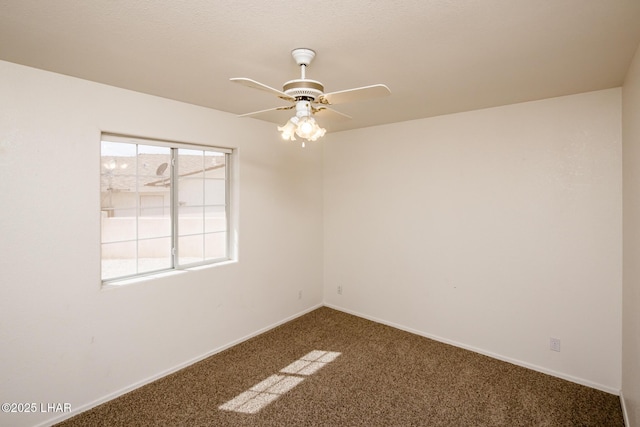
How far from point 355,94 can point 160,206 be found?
2.28 metres

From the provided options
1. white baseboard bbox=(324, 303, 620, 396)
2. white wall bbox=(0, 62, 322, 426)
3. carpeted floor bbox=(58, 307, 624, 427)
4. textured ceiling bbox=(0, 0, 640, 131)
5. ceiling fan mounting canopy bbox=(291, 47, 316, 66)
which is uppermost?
textured ceiling bbox=(0, 0, 640, 131)

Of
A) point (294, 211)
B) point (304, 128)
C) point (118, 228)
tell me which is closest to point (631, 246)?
point (304, 128)

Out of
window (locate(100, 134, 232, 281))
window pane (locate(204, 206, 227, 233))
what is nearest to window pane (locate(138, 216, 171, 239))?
window (locate(100, 134, 232, 281))

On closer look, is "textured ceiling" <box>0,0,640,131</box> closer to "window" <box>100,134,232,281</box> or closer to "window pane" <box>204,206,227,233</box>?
"window" <box>100,134,232,281</box>

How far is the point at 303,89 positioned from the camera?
71.4 inches

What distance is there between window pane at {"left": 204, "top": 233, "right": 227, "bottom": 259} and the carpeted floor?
3.34 ft

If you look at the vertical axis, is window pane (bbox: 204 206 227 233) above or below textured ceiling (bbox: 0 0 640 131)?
below

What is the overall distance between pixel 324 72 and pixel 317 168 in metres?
2.40

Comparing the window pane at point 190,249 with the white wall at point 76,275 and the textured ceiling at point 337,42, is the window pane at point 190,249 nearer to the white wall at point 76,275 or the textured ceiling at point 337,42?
the white wall at point 76,275

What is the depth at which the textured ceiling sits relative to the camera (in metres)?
1.56

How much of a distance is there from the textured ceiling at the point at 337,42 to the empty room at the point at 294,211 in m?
0.02

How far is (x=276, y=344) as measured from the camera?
361cm

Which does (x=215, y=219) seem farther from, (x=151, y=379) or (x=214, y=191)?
(x=151, y=379)

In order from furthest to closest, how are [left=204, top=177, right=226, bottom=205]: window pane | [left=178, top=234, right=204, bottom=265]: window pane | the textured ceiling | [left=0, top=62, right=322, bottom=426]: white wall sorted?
[left=204, top=177, right=226, bottom=205]: window pane → [left=178, top=234, right=204, bottom=265]: window pane → [left=0, top=62, right=322, bottom=426]: white wall → the textured ceiling
